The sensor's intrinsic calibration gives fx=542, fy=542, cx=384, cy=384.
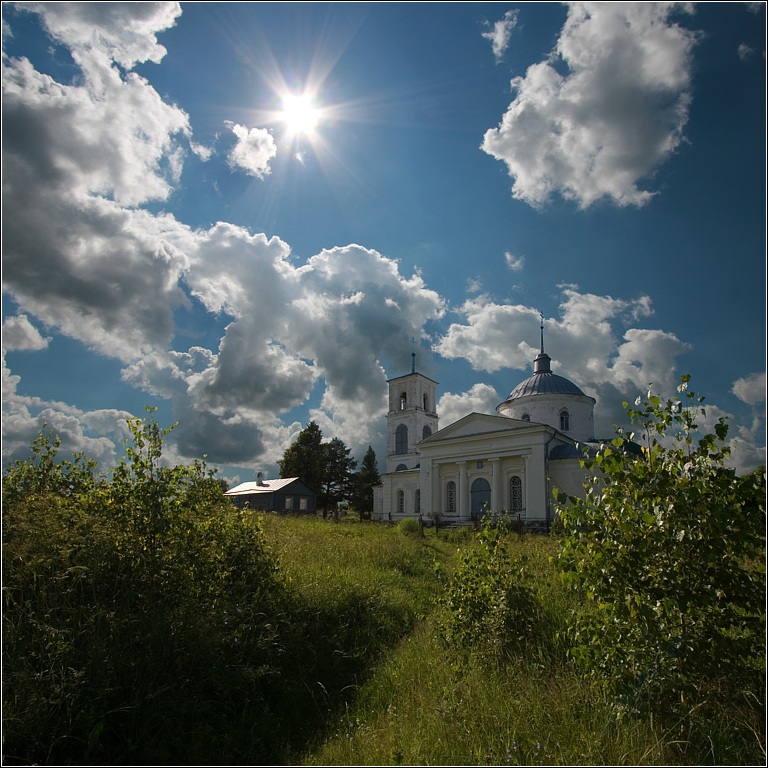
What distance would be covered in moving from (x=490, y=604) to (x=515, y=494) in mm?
31643

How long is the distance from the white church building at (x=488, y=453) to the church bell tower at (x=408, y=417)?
0.28ft

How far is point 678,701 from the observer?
406 cm

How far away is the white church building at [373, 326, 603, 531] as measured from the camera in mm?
34500

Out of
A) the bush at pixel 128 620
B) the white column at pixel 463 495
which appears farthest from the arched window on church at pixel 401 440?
the bush at pixel 128 620

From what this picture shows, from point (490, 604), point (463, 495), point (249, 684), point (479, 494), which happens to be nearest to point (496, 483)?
point (479, 494)

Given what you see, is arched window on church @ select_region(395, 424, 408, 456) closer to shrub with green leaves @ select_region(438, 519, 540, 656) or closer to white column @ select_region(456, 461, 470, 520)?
white column @ select_region(456, 461, 470, 520)

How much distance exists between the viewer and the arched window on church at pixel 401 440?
46250mm

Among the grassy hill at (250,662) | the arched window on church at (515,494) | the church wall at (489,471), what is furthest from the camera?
the arched window on church at (515,494)

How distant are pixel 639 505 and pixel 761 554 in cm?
84

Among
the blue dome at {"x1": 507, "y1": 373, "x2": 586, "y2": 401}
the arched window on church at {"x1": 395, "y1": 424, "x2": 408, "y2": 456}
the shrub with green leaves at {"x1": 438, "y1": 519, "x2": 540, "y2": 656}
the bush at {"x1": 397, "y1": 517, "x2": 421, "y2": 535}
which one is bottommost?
the bush at {"x1": 397, "y1": 517, "x2": 421, "y2": 535}

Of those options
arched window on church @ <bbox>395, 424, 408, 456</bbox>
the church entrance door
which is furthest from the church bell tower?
the church entrance door

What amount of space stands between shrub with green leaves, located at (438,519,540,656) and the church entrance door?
31.7m

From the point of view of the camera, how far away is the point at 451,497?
3994cm

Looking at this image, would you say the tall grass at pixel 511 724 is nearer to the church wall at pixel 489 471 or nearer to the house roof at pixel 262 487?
the church wall at pixel 489 471
